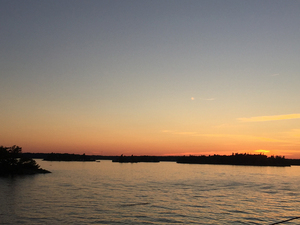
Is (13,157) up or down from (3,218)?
up

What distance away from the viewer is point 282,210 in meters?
46.9

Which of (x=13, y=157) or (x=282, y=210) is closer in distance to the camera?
(x=282, y=210)

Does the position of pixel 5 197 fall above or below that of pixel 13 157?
below

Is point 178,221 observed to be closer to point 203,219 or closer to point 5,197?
point 203,219

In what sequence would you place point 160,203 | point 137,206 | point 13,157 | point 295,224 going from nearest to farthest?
point 295,224
point 137,206
point 160,203
point 13,157

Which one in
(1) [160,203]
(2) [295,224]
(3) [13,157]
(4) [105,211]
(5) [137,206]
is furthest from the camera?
(3) [13,157]

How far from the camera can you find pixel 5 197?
53750 mm

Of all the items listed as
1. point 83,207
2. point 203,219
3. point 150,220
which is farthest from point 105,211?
point 203,219

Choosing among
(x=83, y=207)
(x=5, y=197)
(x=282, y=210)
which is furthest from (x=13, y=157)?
(x=282, y=210)

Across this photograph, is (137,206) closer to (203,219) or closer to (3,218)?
(203,219)

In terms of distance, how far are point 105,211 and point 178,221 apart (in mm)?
11497

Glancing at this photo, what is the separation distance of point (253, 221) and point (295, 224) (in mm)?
4973

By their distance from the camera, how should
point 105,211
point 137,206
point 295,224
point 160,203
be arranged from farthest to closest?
point 160,203 → point 137,206 → point 105,211 → point 295,224

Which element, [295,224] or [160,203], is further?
[160,203]
